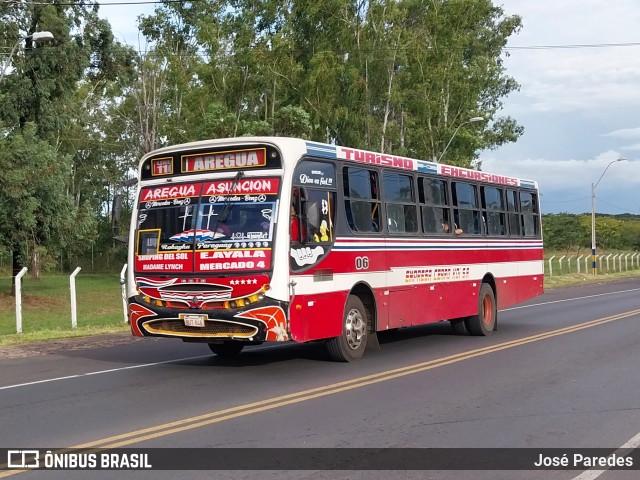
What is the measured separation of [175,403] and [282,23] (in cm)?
3705

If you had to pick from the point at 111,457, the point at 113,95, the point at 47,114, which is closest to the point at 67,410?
the point at 111,457

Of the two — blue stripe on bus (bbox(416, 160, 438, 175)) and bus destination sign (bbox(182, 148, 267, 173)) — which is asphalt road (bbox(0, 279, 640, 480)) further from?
blue stripe on bus (bbox(416, 160, 438, 175))

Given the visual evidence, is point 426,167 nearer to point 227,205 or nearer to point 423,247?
point 423,247

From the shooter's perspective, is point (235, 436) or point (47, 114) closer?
point (235, 436)

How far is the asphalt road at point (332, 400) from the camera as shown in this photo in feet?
23.8

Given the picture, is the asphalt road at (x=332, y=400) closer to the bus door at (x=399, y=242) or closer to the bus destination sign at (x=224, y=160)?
the bus door at (x=399, y=242)

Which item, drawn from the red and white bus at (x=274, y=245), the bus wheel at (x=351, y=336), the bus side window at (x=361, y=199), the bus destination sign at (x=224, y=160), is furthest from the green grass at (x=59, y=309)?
the bus side window at (x=361, y=199)

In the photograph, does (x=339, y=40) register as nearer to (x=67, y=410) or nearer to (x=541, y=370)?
(x=541, y=370)

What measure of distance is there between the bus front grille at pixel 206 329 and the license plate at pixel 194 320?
5cm

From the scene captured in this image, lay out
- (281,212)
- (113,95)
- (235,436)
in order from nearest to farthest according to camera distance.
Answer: (235,436) < (281,212) < (113,95)

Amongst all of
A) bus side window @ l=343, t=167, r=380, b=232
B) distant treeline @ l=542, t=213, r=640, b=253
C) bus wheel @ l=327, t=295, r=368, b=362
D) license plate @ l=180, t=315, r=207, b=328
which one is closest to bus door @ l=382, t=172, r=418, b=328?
bus side window @ l=343, t=167, r=380, b=232

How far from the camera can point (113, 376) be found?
11281 mm

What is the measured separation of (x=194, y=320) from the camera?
10.9m

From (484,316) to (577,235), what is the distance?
81487 mm
